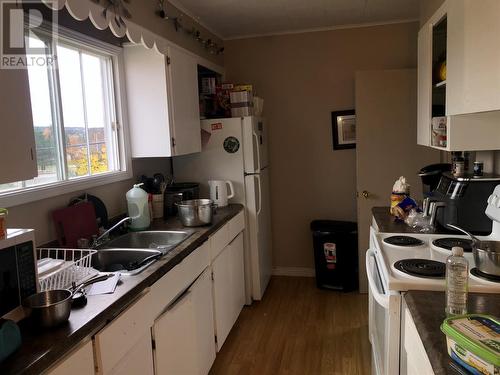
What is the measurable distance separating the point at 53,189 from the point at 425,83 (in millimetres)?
2278

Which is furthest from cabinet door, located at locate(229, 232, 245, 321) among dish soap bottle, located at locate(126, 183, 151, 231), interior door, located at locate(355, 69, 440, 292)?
interior door, located at locate(355, 69, 440, 292)

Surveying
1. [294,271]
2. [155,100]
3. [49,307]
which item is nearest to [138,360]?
[49,307]

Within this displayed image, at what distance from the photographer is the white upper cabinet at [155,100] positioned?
2639 mm

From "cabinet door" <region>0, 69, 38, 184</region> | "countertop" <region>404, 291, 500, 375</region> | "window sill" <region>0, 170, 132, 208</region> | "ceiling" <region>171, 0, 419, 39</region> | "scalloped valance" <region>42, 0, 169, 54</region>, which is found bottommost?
"countertop" <region>404, 291, 500, 375</region>

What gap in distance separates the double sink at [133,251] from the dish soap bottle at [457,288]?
118 centimetres

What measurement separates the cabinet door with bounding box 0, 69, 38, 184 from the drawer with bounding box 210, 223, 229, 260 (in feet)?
4.36

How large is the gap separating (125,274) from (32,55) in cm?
118

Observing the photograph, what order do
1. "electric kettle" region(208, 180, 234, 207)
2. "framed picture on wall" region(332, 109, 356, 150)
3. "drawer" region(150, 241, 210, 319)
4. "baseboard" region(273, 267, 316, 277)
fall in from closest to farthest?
"drawer" region(150, 241, 210, 319) < "electric kettle" region(208, 180, 234, 207) < "framed picture on wall" region(332, 109, 356, 150) < "baseboard" region(273, 267, 316, 277)

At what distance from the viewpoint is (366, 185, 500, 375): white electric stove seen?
1505 millimetres

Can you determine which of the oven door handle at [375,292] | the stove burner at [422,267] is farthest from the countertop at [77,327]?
the stove burner at [422,267]

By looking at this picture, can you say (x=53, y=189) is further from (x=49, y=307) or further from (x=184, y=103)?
(x=184, y=103)

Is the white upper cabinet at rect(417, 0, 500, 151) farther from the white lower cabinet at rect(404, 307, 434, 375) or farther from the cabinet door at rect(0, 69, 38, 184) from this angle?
the cabinet door at rect(0, 69, 38, 184)

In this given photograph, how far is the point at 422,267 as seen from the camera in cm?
162

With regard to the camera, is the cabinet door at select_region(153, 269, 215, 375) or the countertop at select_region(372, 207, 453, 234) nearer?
the cabinet door at select_region(153, 269, 215, 375)
